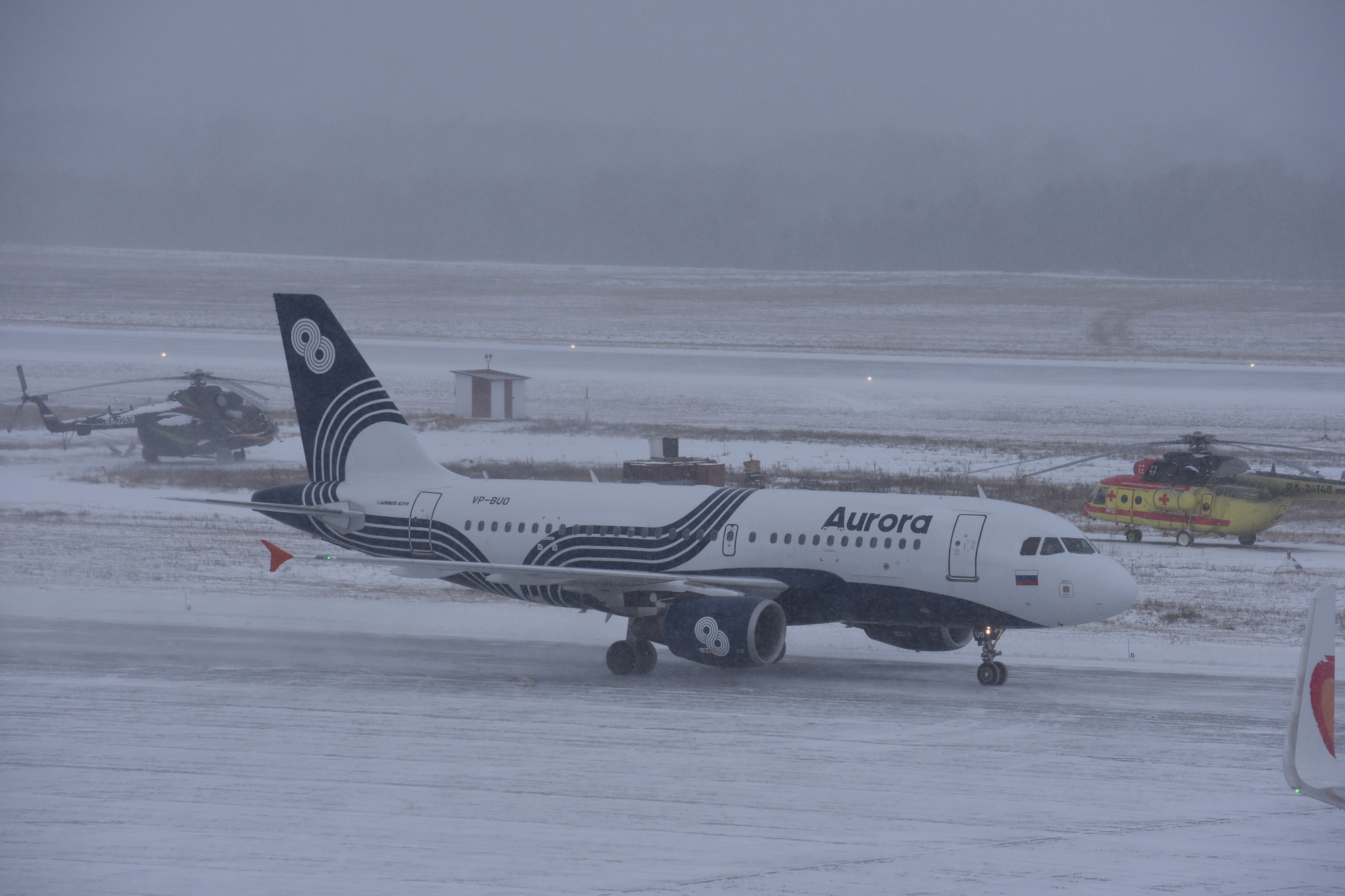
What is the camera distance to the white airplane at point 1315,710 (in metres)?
11.9

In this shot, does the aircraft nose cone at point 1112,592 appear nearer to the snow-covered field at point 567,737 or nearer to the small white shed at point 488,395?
the snow-covered field at point 567,737

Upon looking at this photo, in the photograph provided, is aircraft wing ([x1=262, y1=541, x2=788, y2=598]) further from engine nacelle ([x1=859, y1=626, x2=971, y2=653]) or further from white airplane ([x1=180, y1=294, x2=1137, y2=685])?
engine nacelle ([x1=859, y1=626, x2=971, y2=653])

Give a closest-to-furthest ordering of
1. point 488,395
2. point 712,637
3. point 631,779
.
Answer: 1. point 631,779
2. point 712,637
3. point 488,395

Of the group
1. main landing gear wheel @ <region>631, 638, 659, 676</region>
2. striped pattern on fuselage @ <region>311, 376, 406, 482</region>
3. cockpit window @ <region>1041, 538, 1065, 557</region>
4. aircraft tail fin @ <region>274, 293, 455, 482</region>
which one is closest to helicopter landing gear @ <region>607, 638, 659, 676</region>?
main landing gear wheel @ <region>631, 638, 659, 676</region>

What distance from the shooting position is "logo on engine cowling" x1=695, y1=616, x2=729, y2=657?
2597cm

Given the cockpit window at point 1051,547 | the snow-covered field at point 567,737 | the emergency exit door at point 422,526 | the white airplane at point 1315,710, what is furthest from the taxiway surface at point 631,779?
the white airplane at point 1315,710

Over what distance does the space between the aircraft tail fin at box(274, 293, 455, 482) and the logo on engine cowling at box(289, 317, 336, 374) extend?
2cm

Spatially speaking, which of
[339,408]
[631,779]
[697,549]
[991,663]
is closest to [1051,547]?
[991,663]

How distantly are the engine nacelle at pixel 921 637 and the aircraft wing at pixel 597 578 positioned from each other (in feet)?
8.72

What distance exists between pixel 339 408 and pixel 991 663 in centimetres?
1618

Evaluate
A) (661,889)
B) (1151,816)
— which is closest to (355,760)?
(661,889)

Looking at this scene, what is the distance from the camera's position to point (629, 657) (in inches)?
1112

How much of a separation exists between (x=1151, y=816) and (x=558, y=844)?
778cm

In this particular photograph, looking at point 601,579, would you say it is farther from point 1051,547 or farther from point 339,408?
point 339,408
